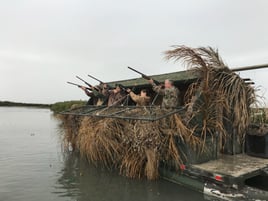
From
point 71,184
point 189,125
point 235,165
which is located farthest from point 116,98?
point 235,165

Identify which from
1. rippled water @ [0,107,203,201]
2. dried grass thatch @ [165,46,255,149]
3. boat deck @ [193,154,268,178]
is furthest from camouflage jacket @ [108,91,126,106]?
boat deck @ [193,154,268,178]

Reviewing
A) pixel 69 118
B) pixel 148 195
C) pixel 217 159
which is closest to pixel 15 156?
pixel 69 118

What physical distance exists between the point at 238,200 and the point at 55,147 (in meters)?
9.63

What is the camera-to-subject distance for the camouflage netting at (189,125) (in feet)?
23.2

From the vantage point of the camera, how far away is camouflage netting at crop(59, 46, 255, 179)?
7.08 m

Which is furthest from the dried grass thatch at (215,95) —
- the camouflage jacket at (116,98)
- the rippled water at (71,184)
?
the camouflage jacket at (116,98)

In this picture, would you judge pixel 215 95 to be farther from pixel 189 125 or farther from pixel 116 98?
pixel 116 98

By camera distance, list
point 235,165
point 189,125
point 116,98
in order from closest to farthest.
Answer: point 235,165 → point 189,125 → point 116,98

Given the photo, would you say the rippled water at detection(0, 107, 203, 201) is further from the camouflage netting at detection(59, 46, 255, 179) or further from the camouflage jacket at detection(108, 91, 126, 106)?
the camouflage jacket at detection(108, 91, 126, 106)

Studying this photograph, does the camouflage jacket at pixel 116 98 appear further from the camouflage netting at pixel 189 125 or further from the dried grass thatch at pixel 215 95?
the dried grass thatch at pixel 215 95

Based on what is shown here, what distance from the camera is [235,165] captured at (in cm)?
670

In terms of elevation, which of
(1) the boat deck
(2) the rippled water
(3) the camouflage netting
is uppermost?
(3) the camouflage netting

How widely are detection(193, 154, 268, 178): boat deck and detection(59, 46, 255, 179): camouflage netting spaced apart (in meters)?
0.48

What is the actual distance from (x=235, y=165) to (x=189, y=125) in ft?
4.40
